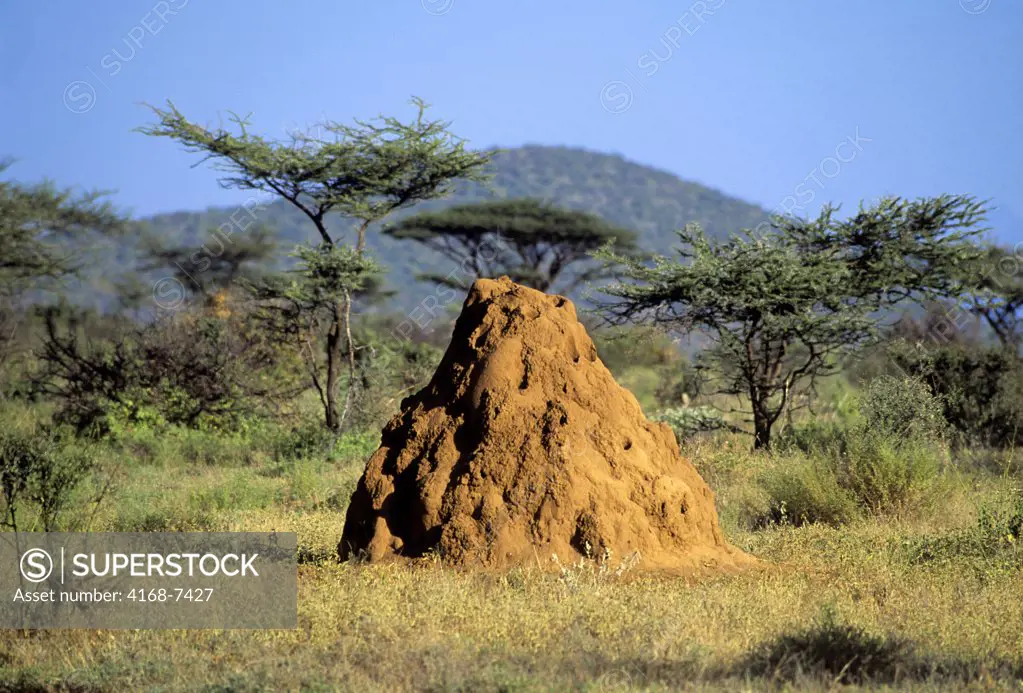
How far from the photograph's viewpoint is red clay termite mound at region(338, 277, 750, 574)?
6320mm

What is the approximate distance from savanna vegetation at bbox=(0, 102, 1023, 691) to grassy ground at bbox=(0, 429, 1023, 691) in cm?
2

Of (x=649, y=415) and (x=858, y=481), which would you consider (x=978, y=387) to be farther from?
(x=858, y=481)

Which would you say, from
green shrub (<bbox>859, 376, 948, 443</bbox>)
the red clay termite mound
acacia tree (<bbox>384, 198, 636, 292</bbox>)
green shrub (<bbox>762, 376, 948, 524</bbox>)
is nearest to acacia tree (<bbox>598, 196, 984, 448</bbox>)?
green shrub (<bbox>859, 376, 948, 443</bbox>)

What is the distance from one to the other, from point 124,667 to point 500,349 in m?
2.99

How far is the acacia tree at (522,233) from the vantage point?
36.8 meters

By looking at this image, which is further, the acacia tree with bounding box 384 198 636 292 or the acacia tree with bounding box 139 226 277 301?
Result: the acacia tree with bounding box 139 226 277 301

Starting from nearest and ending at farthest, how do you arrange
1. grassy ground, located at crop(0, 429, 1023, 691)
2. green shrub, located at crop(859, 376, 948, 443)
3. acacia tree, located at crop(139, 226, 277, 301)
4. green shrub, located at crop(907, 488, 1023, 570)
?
1. grassy ground, located at crop(0, 429, 1023, 691)
2. green shrub, located at crop(907, 488, 1023, 570)
3. green shrub, located at crop(859, 376, 948, 443)
4. acacia tree, located at crop(139, 226, 277, 301)

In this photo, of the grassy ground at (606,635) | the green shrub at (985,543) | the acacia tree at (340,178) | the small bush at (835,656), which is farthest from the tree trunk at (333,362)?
the small bush at (835,656)

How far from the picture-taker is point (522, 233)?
37219 millimetres

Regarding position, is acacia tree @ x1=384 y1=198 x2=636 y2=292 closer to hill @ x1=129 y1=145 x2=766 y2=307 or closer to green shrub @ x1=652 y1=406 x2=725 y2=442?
green shrub @ x1=652 y1=406 x2=725 y2=442

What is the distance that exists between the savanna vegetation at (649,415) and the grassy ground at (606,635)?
20 mm

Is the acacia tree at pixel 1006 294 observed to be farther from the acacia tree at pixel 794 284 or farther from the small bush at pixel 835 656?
the small bush at pixel 835 656

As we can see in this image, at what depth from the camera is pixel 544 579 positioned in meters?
5.93

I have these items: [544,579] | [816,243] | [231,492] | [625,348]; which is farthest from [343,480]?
[625,348]
